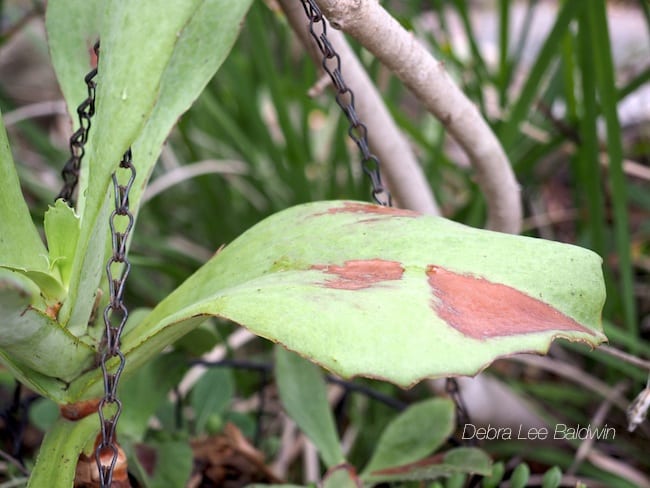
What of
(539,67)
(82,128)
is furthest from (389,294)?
(539,67)

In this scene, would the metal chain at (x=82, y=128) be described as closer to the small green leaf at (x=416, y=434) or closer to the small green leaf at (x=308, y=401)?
the small green leaf at (x=308, y=401)

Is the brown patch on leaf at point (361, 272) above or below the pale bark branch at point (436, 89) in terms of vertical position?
below

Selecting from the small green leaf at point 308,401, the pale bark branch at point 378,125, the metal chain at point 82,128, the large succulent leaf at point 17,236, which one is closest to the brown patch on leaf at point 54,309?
the large succulent leaf at point 17,236

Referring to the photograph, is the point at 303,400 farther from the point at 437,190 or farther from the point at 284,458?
the point at 437,190

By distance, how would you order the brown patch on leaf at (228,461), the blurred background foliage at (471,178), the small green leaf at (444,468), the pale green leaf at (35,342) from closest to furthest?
the pale green leaf at (35,342) → the small green leaf at (444,468) → the brown patch on leaf at (228,461) → the blurred background foliage at (471,178)

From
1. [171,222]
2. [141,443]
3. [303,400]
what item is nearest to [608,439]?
[303,400]

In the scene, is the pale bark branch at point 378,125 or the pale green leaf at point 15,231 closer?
the pale green leaf at point 15,231

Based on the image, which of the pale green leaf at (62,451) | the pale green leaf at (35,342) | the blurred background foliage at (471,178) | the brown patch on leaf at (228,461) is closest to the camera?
the pale green leaf at (35,342)
